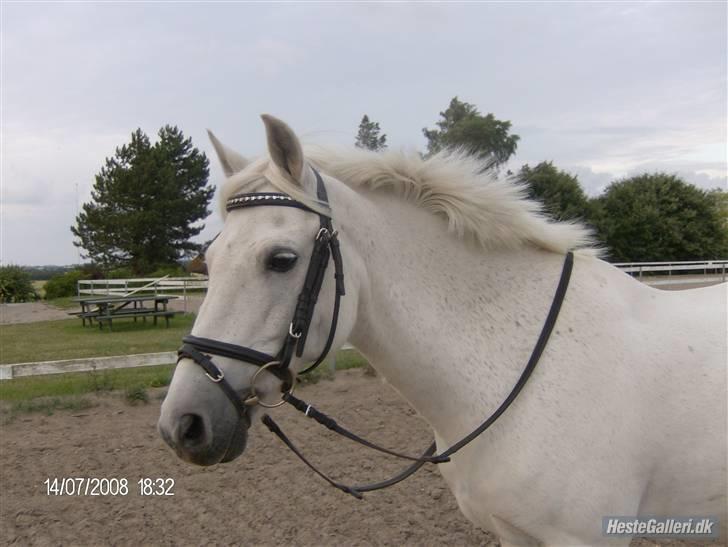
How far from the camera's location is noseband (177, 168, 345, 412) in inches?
66.7

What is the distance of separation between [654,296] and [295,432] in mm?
4411

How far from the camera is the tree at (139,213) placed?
118 feet

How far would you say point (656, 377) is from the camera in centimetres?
189

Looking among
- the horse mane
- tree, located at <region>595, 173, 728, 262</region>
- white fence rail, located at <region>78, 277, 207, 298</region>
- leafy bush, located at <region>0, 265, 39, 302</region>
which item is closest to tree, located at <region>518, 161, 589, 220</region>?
tree, located at <region>595, 173, 728, 262</region>

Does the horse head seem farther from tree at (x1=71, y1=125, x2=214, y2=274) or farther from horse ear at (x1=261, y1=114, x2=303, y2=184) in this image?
tree at (x1=71, y1=125, x2=214, y2=274)

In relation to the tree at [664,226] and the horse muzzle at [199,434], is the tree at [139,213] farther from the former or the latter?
the horse muzzle at [199,434]

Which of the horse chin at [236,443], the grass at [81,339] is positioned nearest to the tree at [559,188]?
the grass at [81,339]

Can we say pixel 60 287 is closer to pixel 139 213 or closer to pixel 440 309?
pixel 139 213

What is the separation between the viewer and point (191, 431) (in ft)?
5.52

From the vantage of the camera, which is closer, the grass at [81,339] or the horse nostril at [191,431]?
the horse nostril at [191,431]

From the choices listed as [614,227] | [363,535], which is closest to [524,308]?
[363,535]

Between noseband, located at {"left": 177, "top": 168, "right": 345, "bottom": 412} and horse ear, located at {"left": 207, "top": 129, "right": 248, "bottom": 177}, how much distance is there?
33 cm

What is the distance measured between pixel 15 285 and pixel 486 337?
31398 mm

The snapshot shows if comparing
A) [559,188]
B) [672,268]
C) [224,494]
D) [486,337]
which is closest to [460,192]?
[486,337]
